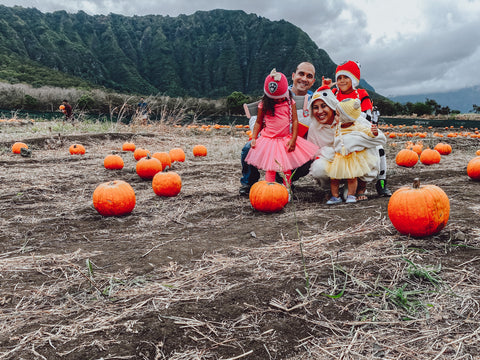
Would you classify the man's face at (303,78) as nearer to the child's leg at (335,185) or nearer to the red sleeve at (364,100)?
the red sleeve at (364,100)

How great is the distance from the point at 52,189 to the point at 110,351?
4.05m

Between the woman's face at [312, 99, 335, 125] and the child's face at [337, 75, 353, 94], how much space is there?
1.18ft

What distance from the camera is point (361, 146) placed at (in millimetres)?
3775

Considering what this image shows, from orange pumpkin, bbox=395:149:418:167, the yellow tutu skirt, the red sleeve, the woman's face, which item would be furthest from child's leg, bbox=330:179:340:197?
orange pumpkin, bbox=395:149:418:167

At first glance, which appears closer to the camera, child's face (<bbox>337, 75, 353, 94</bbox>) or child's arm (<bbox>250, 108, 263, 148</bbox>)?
child's face (<bbox>337, 75, 353, 94</bbox>)

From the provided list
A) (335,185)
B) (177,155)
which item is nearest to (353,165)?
(335,185)

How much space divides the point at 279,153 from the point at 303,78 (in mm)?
1183

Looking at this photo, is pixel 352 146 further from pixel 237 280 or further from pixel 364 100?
pixel 237 280

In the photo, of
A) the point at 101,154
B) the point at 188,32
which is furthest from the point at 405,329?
the point at 188,32

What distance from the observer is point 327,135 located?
13.9 ft

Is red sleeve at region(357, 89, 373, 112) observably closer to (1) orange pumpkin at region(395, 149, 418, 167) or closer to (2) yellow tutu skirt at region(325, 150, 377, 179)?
A: (2) yellow tutu skirt at region(325, 150, 377, 179)

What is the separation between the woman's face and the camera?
4.00 m

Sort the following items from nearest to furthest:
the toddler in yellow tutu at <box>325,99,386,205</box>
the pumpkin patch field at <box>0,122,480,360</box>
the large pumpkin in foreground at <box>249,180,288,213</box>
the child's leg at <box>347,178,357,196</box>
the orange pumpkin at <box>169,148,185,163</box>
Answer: the pumpkin patch field at <box>0,122,480,360</box> < the large pumpkin in foreground at <box>249,180,288,213</box> < the toddler in yellow tutu at <box>325,99,386,205</box> < the child's leg at <box>347,178,357,196</box> < the orange pumpkin at <box>169,148,185,163</box>

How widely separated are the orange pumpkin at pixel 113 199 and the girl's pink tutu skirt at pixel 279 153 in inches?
63.3
